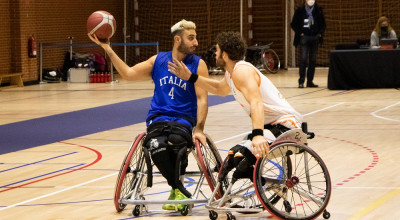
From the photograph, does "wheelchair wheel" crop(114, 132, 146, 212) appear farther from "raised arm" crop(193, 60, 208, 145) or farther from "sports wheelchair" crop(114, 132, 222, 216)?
"raised arm" crop(193, 60, 208, 145)

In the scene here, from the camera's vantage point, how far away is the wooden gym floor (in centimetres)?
654

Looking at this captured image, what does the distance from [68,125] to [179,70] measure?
6396 mm

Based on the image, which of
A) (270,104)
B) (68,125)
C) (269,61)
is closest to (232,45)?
(270,104)

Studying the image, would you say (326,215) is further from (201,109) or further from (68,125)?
(68,125)

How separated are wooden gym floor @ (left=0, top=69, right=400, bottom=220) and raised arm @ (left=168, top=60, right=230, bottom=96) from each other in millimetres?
924

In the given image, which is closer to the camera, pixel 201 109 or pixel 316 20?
pixel 201 109

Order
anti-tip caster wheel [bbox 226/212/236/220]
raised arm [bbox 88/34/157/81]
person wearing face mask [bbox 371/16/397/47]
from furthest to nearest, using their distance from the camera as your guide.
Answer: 1. person wearing face mask [bbox 371/16/397/47]
2. raised arm [bbox 88/34/157/81]
3. anti-tip caster wheel [bbox 226/212/236/220]

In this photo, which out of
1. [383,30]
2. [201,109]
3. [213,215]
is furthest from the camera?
[383,30]

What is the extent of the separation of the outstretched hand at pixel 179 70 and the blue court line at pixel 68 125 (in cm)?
420

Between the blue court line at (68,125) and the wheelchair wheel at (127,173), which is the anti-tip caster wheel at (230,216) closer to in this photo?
the wheelchair wheel at (127,173)

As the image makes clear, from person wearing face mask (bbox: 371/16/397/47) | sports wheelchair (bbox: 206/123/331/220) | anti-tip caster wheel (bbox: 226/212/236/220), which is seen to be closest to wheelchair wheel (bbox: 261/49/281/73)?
person wearing face mask (bbox: 371/16/397/47)

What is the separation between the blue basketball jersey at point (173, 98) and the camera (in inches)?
257

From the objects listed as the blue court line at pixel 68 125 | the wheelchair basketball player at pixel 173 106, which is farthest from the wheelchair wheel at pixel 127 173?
the blue court line at pixel 68 125

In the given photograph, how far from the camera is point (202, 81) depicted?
619 cm
